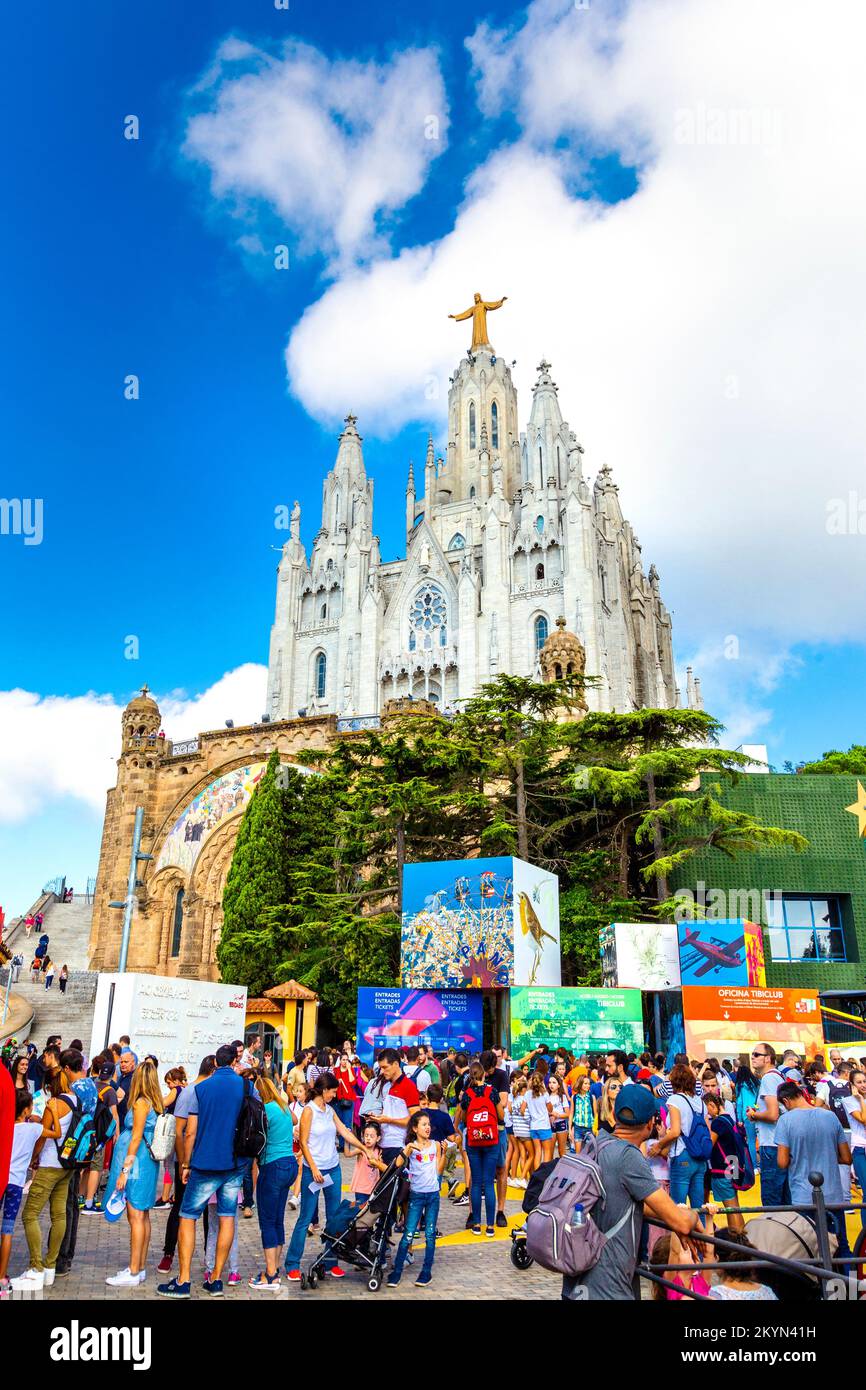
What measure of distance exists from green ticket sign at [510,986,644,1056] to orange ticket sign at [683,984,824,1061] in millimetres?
1168

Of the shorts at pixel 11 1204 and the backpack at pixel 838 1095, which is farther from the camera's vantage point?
the backpack at pixel 838 1095

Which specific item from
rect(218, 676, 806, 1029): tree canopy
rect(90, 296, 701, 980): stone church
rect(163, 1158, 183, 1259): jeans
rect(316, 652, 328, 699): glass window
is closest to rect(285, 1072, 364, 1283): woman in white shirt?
rect(163, 1158, 183, 1259): jeans

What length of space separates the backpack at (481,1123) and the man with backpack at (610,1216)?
16.0 ft

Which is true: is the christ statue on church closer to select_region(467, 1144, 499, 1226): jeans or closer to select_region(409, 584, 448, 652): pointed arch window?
select_region(409, 584, 448, 652): pointed arch window

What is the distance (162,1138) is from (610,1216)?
14.0 ft

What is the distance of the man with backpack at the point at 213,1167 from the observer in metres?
6.93

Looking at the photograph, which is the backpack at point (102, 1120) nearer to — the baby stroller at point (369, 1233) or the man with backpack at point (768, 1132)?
the baby stroller at point (369, 1233)

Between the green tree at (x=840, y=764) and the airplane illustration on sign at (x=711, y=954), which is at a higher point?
the green tree at (x=840, y=764)

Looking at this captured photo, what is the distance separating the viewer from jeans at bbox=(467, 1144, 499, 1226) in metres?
9.52

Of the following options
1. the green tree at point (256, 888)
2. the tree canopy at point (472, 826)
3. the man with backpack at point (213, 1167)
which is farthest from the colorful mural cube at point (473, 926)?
the man with backpack at point (213, 1167)

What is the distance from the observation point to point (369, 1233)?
7.88 m

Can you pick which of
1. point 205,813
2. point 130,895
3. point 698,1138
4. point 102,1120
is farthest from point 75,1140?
point 205,813
